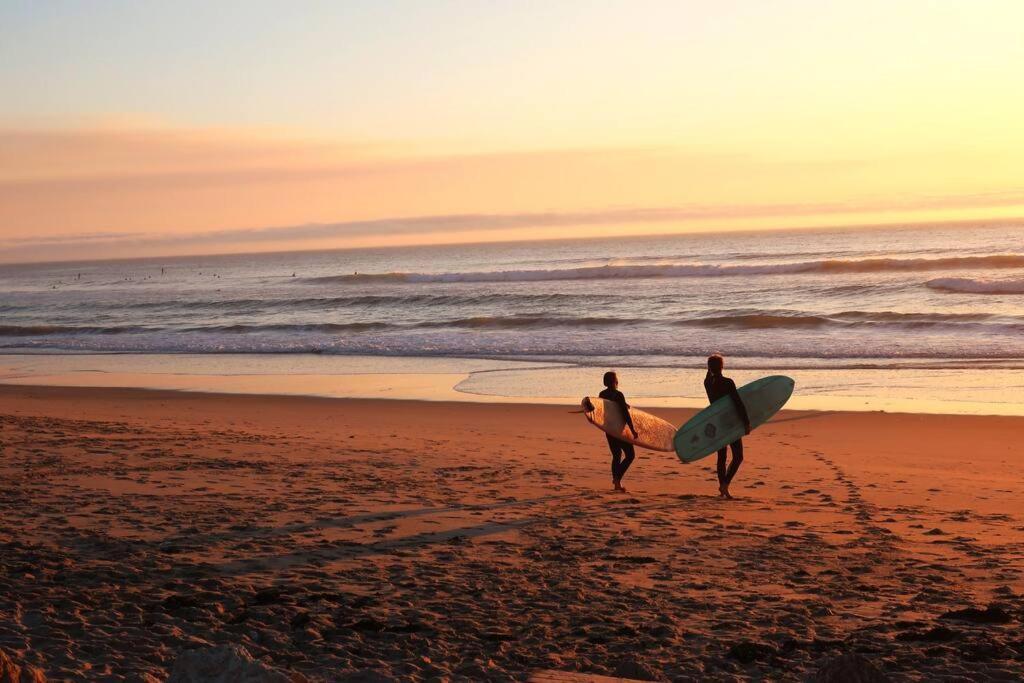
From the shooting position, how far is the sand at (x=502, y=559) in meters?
5.36

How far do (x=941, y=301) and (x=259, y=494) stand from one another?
3020 centimetres

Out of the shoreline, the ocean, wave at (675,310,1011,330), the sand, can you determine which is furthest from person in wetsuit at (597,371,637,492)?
wave at (675,310,1011,330)

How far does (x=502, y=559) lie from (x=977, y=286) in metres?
34.9

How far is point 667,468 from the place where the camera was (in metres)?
11.1

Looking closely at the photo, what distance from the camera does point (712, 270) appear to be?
55875 mm

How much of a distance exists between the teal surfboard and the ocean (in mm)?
5135

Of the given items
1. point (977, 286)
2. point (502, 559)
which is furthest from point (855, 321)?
point (502, 559)

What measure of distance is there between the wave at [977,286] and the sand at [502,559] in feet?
86.9

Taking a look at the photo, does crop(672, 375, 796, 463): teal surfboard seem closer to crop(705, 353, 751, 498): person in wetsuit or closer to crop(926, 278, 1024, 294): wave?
crop(705, 353, 751, 498): person in wetsuit

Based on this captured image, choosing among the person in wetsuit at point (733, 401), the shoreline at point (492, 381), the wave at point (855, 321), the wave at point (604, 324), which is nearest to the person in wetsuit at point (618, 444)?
the person in wetsuit at point (733, 401)

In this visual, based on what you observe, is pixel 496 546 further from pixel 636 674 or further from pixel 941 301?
pixel 941 301

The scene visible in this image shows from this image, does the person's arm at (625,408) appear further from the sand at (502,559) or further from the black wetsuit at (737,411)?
the black wetsuit at (737,411)

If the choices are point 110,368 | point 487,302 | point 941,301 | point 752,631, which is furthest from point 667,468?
point 487,302

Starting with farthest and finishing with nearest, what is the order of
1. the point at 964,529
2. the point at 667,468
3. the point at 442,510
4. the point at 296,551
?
the point at 667,468 < the point at 442,510 < the point at 964,529 < the point at 296,551
